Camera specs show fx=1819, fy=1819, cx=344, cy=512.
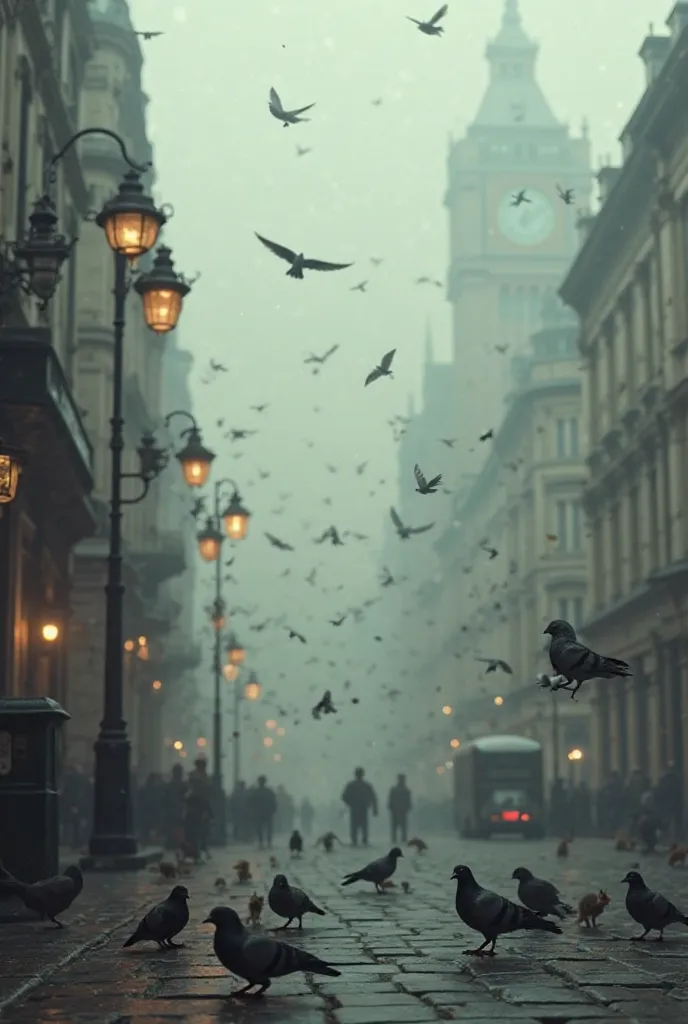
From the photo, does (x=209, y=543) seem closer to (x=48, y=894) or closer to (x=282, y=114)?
(x=282, y=114)

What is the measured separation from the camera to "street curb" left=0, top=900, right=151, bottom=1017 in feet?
28.6

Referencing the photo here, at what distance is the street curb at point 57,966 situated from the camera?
28.6 feet

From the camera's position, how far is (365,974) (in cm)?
1000

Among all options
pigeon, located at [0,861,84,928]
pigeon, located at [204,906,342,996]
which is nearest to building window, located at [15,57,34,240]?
pigeon, located at [0,861,84,928]

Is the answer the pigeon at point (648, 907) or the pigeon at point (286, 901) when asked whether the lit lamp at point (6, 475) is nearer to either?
the pigeon at point (286, 901)

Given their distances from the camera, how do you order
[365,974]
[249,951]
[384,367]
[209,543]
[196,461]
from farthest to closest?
[209,543], [196,461], [384,367], [365,974], [249,951]

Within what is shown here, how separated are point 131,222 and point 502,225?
123580 mm

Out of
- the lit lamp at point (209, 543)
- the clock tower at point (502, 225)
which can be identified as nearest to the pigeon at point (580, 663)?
the lit lamp at point (209, 543)

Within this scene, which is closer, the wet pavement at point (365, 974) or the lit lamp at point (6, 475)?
the wet pavement at point (365, 974)

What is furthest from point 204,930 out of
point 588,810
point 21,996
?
point 588,810

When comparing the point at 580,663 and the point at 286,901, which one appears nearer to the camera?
the point at 580,663

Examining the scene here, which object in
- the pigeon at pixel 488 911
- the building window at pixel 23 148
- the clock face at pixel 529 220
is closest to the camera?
the pigeon at pixel 488 911

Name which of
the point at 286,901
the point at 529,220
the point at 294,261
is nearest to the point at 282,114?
the point at 294,261

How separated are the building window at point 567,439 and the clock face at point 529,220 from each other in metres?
62.9
